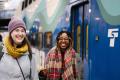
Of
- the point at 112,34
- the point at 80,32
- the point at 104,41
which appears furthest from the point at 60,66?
the point at 80,32

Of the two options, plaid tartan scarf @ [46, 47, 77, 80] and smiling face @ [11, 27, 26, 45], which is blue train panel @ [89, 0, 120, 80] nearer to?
plaid tartan scarf @ [46, 47, 77, 80]

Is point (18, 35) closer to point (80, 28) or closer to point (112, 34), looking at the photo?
point (112, 34)

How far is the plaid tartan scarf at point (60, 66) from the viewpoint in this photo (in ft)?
21.7

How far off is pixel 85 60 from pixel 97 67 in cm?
88

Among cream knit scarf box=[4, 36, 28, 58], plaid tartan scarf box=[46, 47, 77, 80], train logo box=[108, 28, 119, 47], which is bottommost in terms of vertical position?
plaid tartan scarf box=[46, 47, 77, 80]

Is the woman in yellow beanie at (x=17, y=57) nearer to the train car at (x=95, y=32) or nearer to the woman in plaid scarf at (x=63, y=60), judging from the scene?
the woman in plaid scarf at (x=63, y=60)

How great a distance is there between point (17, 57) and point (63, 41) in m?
1.59

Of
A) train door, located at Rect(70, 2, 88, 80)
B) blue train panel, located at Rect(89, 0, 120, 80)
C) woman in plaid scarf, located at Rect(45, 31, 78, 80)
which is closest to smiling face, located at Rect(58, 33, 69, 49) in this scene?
woman in plaid scarf, located at Rect(45, 31, 78, 80)

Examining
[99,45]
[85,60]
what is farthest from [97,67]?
[85,60]

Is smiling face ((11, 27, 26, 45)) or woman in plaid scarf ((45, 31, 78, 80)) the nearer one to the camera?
smiling face ((11, 27, 26, 45))

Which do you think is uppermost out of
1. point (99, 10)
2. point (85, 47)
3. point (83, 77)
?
point (99, 10)

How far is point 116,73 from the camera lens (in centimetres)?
641

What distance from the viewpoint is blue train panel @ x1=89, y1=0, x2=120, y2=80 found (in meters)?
6.48

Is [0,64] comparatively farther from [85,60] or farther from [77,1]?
[77,1]
